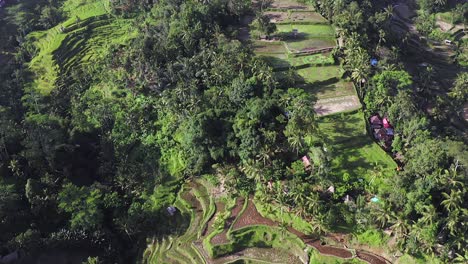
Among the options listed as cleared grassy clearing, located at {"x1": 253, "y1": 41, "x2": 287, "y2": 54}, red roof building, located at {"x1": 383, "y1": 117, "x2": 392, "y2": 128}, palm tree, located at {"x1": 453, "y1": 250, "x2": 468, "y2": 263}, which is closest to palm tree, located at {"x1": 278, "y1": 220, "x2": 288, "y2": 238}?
palm tree, located at {"x1": 453, "y1": 250, "x2": 468, "y2": 263}

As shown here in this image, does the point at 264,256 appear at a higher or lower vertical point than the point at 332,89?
lower

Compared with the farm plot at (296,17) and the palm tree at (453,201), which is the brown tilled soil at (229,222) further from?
the farm plot at (296,17)

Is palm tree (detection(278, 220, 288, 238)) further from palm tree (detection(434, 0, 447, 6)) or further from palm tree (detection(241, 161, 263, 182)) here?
palm tree (detection(434, 0, 447, 6))

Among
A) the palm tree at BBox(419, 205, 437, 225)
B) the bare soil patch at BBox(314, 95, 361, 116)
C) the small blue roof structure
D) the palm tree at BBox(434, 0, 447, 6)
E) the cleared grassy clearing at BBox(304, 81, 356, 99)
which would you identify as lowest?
the small blue roof structure

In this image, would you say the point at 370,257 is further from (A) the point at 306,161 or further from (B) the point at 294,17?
(B) the point at 294,17

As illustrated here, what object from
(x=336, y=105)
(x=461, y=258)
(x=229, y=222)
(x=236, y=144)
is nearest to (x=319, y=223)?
(x=229, y=222)

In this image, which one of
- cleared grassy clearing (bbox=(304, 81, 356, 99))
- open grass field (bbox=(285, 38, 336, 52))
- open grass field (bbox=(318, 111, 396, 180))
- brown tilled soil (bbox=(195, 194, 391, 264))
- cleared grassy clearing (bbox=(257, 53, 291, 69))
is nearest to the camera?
brown tilled soil (bbox=(195, 194, 391, 264))
